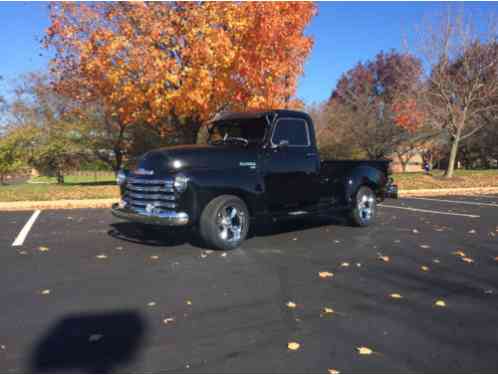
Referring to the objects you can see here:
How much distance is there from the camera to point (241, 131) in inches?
293

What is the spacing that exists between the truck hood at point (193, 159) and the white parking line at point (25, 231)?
2.36m

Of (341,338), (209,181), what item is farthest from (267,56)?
(341,338)

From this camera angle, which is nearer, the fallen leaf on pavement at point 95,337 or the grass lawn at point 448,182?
the fallen leaf on pavement at point 95,337

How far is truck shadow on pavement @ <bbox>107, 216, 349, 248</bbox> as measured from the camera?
7.16 metres

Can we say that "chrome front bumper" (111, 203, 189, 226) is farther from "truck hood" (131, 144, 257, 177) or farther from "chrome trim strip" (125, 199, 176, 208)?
"truck hood" (131, 144, 257, 177)

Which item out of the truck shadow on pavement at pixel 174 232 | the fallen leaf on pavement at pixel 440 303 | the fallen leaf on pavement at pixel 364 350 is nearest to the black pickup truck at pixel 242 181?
the truck shadow on pavement at pixel 174 232

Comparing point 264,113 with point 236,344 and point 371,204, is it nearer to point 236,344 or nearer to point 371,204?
point 371,204

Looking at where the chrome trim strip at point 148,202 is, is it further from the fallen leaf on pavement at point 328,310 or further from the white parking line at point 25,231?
the fallen leaf on pavement at point 328,310

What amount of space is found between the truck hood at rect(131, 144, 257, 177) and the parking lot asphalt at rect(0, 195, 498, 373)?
126 cm

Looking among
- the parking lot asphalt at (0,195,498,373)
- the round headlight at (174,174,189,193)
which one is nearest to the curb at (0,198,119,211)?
the parking lot asphalt at (0,195,498,373)

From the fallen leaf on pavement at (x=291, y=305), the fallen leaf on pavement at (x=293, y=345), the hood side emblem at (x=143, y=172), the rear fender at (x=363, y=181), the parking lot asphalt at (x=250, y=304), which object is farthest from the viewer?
the rear fender at (x=363, y=181)

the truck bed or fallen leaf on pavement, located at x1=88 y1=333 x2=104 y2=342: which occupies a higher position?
the truck bed

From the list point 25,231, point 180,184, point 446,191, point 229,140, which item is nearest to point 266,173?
point 229,140

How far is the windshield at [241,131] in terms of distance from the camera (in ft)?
23.9
